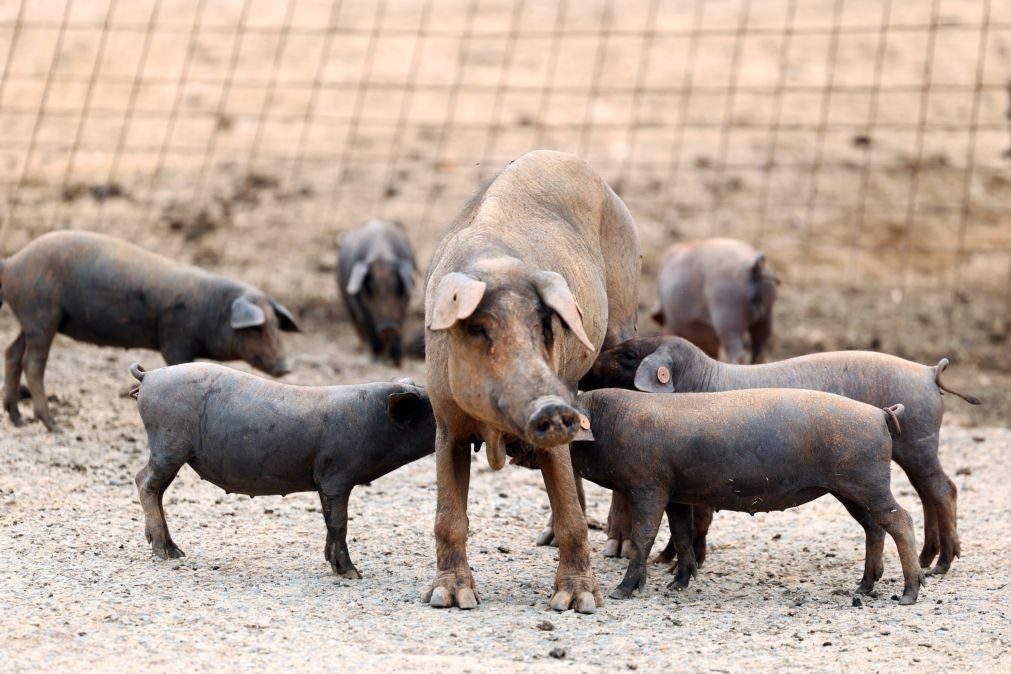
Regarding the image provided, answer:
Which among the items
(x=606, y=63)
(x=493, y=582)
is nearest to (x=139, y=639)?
(x=493, y=582)

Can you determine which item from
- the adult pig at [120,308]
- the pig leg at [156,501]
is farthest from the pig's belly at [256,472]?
the adult pig at [120,308]

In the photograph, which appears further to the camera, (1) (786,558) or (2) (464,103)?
(2) (464,103)

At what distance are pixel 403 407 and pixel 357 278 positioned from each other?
6588 millimetres

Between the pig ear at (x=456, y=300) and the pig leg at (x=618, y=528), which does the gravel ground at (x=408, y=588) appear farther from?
the pig ear at (x=456, y=300)

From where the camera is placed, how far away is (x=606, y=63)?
21.6 metres

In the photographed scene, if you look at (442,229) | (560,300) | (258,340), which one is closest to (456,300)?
(560,300)

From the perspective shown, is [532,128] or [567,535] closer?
[567,535]

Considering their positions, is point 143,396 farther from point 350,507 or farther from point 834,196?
point 834,196

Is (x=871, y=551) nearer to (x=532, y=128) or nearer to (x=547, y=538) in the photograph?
(x=547, y=538)

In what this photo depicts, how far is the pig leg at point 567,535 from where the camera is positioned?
264 inches

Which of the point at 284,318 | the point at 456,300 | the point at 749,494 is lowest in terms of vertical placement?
the point at 284,318

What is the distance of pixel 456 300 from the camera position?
612 cm

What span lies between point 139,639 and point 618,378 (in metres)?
2.96

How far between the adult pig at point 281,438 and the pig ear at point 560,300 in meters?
1.20
